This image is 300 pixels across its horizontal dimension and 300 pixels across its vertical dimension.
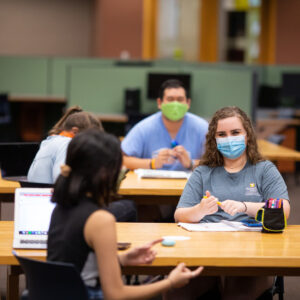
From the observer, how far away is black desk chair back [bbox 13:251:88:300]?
1.85 metres

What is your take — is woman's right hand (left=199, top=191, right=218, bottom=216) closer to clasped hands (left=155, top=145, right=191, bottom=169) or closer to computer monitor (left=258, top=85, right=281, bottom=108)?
clasped hands (left=155, top=145, right=191, bottom=169)

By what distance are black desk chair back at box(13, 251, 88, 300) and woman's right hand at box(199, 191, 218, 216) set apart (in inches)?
33.5

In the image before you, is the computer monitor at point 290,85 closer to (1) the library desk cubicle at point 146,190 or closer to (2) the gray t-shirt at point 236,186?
(1) the library desk cubicle at point 146,190

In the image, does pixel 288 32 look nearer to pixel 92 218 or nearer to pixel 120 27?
pixel 120 27

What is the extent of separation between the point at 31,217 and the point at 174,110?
6.64 ft

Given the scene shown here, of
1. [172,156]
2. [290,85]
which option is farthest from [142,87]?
[172,156]

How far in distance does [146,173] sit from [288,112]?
5494mm

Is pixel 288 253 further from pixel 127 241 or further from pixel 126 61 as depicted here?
pixel 126 61

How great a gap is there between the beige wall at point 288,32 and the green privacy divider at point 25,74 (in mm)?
3851

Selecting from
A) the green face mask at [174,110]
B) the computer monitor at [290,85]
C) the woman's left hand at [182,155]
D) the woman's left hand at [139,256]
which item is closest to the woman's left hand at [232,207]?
the woman's left hand at [139,256]

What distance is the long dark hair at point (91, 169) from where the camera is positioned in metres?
1.92

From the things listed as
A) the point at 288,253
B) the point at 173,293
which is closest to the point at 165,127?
the point at 173,293

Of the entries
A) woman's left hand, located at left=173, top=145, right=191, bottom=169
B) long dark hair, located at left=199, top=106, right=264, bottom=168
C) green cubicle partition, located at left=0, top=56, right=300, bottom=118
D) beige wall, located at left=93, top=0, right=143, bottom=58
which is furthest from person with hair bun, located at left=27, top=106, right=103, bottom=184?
beige wall, located at left=93, top=0, right=143, bottom=58

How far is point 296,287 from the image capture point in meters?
3.91
